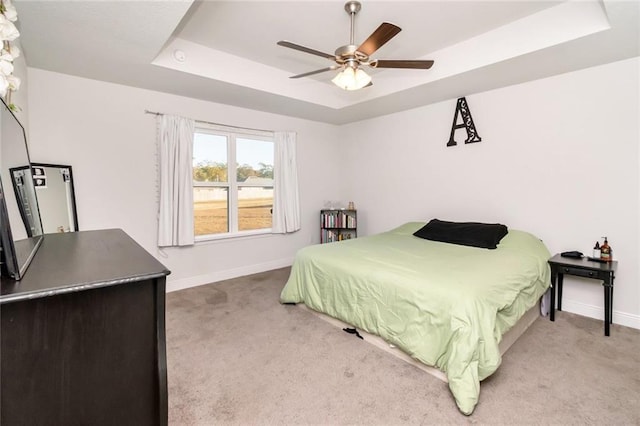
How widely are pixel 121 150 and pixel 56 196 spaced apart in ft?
2.50

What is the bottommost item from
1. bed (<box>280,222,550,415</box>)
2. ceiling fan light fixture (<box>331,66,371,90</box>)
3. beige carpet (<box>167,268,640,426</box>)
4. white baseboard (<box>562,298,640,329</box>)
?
beige carpet (<box>167,268,640,426</box>)

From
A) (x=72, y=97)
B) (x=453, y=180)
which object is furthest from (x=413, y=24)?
(x=72, y=97)

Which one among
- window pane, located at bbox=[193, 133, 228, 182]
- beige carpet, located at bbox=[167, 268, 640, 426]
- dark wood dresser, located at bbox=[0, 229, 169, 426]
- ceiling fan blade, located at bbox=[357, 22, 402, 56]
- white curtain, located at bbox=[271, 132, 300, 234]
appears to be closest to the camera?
dark wood dresser, located at bbox=[0, 229, 169, 426]

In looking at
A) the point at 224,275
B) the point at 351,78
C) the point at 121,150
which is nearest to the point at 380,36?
the point at 351,78

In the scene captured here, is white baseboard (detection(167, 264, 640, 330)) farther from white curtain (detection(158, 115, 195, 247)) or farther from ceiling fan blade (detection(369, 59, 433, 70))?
ceiling fan blade (detection(369, 59, 433, 70))

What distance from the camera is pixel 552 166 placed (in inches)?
121

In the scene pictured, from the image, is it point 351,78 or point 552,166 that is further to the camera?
point 552,166

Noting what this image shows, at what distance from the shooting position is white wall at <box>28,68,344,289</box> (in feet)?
9.55

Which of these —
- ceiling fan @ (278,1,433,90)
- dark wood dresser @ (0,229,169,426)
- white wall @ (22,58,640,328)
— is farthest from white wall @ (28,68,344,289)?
dark wood dresser @ (0,229,169,426)

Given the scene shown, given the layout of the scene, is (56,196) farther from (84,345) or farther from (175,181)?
(84,345)

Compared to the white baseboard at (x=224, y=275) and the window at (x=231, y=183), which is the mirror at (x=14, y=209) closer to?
the white baseboard at (x=224, y=275)

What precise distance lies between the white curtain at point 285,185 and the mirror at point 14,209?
3172mm

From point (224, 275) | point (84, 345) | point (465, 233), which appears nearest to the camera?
point (84, 345)

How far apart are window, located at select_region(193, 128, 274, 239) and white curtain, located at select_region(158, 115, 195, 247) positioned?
0.67 feet
